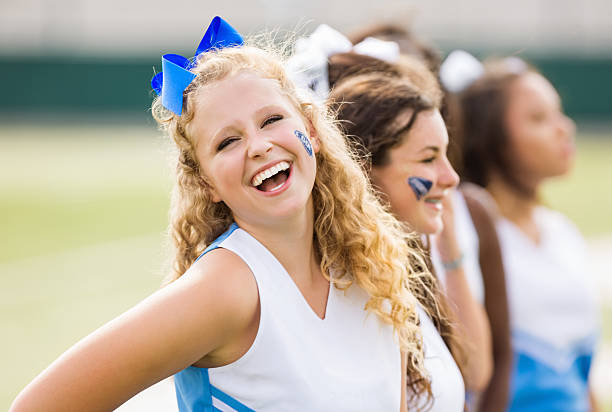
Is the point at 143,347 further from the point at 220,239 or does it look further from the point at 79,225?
the point at 79,225

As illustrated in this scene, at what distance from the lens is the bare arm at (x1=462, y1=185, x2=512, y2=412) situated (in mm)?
2842

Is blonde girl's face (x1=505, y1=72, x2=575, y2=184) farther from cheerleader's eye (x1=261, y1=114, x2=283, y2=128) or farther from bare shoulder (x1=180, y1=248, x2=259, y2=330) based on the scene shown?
bare shoulder (x1=180, y1=248, x2=259, y2=330)

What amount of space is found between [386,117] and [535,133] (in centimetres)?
160

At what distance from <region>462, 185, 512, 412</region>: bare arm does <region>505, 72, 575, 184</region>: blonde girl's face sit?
70 centimetres

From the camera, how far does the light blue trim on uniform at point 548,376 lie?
3.12 metres

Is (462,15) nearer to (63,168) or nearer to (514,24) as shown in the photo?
(514,24)

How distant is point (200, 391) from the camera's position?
1.78 m

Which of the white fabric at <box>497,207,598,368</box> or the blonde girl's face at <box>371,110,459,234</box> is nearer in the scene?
the blonde girl's face at <box>371,110,459,234</box>

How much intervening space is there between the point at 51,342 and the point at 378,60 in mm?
4963

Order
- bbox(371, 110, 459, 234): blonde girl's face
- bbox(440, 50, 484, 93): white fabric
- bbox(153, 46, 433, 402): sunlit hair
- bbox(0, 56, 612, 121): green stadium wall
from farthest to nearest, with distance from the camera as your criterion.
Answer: bbox(0, 56, 612, 121): green stadium wall < bbox(440, 50, 484, 93): white fabric < bbox(371, 110, 459, 234): blonde girl's face < bbox(153, 46, 433, 402): sunlit hair

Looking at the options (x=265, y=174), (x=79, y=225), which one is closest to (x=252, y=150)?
(x=265, y=174)

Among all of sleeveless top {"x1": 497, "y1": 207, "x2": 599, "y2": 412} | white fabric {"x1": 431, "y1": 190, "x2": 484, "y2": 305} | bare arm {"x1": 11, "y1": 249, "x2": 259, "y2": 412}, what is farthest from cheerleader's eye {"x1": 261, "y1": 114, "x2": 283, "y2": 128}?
sleeveless top {"x1": 497, "y1": 207, "x2": 599, "y2": 412}

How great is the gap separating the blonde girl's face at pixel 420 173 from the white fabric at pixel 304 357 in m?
0.44

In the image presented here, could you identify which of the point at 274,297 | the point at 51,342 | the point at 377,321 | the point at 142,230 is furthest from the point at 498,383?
the point at 142,230
